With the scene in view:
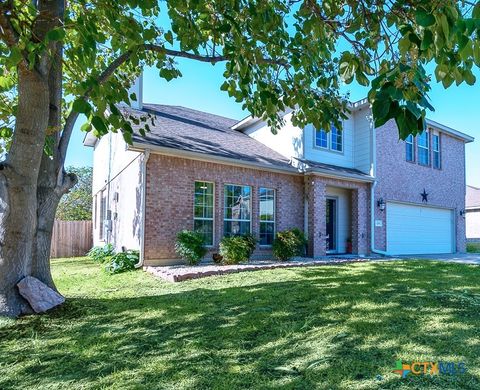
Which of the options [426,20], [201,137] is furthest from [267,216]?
[426,20]

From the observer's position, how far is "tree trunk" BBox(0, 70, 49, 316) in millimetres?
4930

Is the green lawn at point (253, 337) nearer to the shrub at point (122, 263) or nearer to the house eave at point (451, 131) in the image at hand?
the shrub at point (122, 263)

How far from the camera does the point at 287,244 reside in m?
10.9

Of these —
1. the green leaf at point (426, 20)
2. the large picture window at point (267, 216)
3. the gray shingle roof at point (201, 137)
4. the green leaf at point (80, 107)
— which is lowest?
the large picture window at point (267, 216)

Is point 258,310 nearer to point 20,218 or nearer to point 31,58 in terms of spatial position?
point 20,218

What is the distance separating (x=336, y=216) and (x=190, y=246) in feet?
21.9

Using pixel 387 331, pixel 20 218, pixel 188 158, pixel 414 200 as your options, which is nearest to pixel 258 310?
pixel 387 331

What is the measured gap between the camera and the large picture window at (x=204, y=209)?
410 inches

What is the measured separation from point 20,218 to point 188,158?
551 cm

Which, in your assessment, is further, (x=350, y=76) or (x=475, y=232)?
(x=475, y=232)

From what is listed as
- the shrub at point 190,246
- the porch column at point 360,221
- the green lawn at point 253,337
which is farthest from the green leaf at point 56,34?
the porch column at point 360,221

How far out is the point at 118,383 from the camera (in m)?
3.00

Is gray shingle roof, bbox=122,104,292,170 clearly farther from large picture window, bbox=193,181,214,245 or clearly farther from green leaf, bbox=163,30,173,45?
green leaf, bbox=163,30,173,45

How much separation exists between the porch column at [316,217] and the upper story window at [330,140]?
6.27ft
